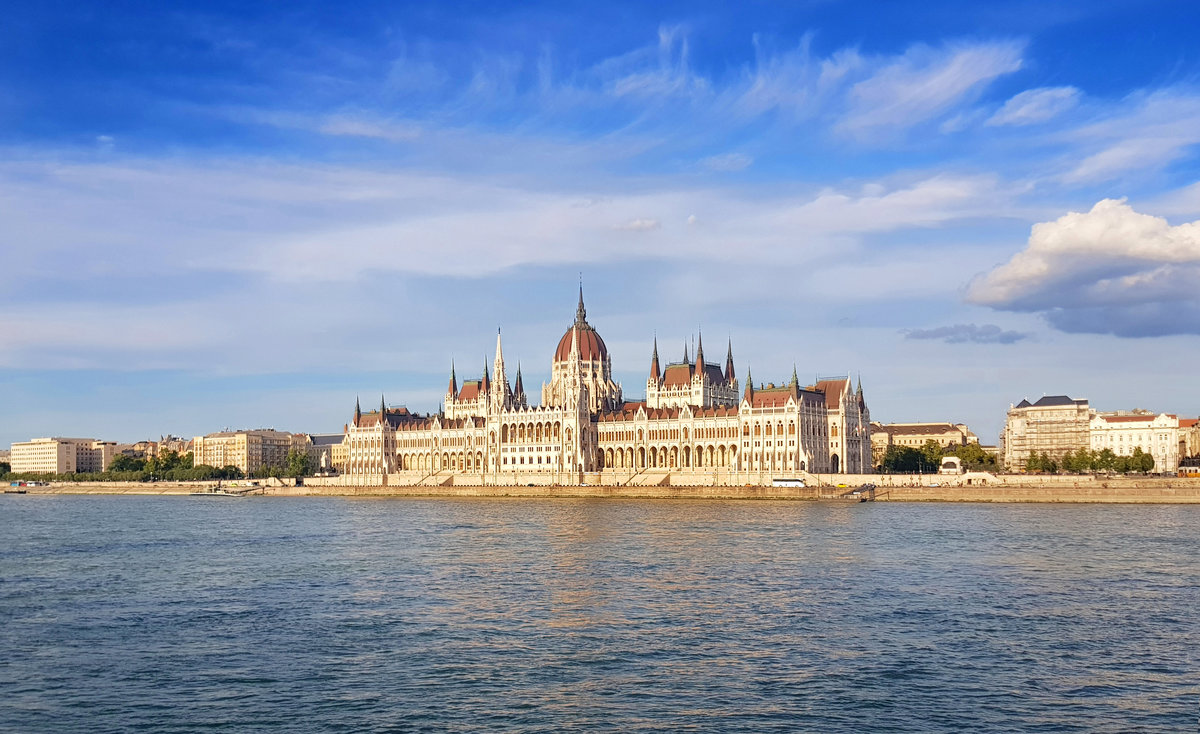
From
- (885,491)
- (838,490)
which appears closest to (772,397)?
(838,490)

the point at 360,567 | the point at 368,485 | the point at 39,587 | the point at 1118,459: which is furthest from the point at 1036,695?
the point at 368,485

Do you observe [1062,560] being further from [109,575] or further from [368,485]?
[368,485]

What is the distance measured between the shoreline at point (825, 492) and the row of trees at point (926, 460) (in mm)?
28327

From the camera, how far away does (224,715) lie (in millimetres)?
24031

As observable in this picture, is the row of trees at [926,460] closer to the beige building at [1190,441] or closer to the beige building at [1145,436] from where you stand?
the beige building at [1145,436]

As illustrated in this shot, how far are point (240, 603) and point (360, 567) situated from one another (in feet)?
37.6

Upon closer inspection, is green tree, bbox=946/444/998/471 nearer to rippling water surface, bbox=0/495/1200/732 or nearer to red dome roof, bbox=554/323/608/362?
red dome roof, bbox=554/323/608/362

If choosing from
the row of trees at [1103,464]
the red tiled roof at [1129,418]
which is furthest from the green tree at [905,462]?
the red tiled roof at [1129,418]

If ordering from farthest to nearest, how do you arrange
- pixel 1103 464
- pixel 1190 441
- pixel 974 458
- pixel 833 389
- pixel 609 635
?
pixel 974 458 < pixel 1190 441 < pixel 833 389 < pixel 1103 464 < pixel 609 635

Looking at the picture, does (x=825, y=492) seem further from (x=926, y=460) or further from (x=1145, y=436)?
(x=1145, y=436)

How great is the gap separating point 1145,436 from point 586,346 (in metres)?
78.1

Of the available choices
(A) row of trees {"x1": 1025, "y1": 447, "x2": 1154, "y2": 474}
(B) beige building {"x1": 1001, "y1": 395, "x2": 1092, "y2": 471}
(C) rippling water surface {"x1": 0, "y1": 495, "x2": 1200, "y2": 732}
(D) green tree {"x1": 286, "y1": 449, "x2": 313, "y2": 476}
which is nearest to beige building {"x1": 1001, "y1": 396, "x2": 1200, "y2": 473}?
(B) beige building {"x1": 1001, "y1": 395, "x2": 1092, "y2": 471}

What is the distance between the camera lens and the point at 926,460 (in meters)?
157

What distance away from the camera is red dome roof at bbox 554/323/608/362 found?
566ft
